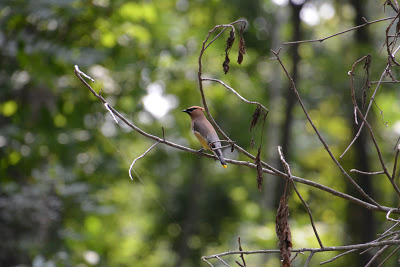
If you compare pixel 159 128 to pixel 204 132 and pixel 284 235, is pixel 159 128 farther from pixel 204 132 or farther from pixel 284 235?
pixel 284 235

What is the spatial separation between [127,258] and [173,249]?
2.85 feet

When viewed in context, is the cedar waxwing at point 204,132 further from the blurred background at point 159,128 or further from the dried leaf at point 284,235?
the dried leaf at point 284,235

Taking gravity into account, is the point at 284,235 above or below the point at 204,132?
above

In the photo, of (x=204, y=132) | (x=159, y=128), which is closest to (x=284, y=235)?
(x=204, y=132)

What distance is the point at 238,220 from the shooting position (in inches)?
331

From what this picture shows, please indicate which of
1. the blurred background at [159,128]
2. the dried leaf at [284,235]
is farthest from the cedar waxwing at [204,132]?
the dried leaf at [284,235]

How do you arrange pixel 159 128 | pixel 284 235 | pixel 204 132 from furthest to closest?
pixel 159 128 → pixel 204 132 → pixel 284 235

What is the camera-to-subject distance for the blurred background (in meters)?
5.91

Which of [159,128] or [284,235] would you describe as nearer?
[284,235]

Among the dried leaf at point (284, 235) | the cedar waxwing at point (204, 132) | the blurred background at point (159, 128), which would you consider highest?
the dried leaf at point (284, 235)

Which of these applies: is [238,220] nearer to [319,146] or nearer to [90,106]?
[319,146]

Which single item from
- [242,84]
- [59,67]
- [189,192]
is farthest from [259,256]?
[59,67]

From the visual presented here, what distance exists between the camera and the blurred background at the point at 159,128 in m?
5.91

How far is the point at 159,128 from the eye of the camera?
6957mm
